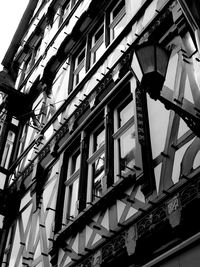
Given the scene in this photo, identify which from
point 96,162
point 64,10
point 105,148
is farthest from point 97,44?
point 64,10

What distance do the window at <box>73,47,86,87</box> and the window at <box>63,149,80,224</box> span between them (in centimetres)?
243

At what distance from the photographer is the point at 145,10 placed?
320 inches

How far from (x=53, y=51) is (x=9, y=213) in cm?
464

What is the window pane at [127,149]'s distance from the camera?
6.74 metres

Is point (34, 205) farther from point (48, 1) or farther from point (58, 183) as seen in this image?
point (48, 1)

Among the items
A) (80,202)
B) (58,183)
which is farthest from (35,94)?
(80,202)

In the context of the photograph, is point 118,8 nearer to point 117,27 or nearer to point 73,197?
point 117,27

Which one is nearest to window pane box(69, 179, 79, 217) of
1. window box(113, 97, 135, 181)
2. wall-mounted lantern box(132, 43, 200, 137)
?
window box(113, 97, 135, 181)

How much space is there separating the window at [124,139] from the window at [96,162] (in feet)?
1.34

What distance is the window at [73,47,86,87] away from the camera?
10.7 metres

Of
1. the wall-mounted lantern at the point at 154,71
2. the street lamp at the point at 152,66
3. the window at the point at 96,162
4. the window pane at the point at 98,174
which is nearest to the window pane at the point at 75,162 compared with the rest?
the window at the point at 96,162

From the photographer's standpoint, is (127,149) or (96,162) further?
(96,162)

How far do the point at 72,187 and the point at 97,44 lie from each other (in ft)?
12.3

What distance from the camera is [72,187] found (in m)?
8.24
